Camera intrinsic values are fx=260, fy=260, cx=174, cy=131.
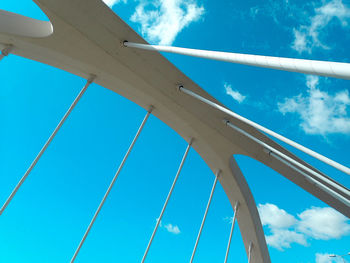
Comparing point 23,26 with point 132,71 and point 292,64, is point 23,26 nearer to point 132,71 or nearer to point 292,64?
point 132,71

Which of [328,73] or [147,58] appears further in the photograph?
[147,58]

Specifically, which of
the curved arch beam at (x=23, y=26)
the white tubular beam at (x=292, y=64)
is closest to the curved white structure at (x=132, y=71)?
the curved arch beam at (x=23, y=26)

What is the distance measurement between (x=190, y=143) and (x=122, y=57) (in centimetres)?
461

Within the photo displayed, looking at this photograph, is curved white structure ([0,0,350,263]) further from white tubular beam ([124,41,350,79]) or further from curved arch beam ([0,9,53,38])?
white tubular beam ([124,41,350,79])

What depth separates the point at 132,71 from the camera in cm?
851

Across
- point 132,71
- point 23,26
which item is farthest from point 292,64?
point 23,26

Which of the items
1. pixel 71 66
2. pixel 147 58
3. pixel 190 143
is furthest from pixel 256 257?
pixel 71 66

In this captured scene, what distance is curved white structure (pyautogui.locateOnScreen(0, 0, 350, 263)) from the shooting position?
7.00m

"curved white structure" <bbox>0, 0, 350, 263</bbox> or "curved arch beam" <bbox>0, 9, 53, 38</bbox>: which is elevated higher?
"curved white structure" <bbox>0, 0, 350, 263</bbox>

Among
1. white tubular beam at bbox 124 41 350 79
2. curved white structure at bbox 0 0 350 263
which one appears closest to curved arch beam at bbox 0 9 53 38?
curved white structure at bbox 0 0 350 263

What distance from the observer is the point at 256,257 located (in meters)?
15.0

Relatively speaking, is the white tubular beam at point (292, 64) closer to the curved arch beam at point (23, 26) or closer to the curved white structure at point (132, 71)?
the curved white structure at point (132, 71)

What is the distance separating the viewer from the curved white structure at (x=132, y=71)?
700 cm

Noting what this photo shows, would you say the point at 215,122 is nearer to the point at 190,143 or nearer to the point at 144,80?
the point at 190,143
